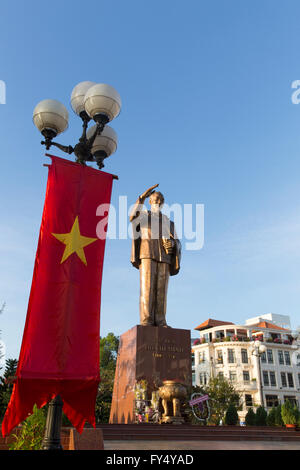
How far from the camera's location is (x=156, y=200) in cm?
1268

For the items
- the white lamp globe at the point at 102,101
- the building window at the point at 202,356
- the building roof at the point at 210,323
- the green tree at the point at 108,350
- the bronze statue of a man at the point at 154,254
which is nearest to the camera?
the white lamp globe at the point at 102,101

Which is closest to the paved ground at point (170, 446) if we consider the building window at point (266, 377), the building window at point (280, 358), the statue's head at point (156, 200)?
the statue's head at point (156, 200)

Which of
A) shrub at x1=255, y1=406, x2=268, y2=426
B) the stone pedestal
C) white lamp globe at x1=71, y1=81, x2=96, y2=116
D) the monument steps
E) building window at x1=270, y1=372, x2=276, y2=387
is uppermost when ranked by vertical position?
building window at x1=270, y1=372, x2=276, y2=387

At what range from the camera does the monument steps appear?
24.5ft

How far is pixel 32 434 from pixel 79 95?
18.3 feet

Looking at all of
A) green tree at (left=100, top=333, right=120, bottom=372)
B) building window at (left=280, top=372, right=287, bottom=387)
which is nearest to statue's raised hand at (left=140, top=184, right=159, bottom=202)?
green tree at (left=100, top=333, right=120, bottom=372)

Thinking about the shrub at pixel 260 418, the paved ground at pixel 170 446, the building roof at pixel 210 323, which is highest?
the building roof at pixel 210 323

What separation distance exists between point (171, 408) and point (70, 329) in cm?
572

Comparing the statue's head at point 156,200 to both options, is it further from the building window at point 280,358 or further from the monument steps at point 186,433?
the building window at point 280,358

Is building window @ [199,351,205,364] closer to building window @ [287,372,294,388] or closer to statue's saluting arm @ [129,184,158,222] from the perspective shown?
building window @ [287,372,294,388]

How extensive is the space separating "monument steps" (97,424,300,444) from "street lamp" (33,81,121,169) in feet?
17.6

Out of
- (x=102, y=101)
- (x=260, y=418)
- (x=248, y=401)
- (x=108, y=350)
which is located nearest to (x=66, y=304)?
(x=102, y=101)

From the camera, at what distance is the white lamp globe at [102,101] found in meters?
5.81

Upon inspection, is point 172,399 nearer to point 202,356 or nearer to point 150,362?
point 150,362
